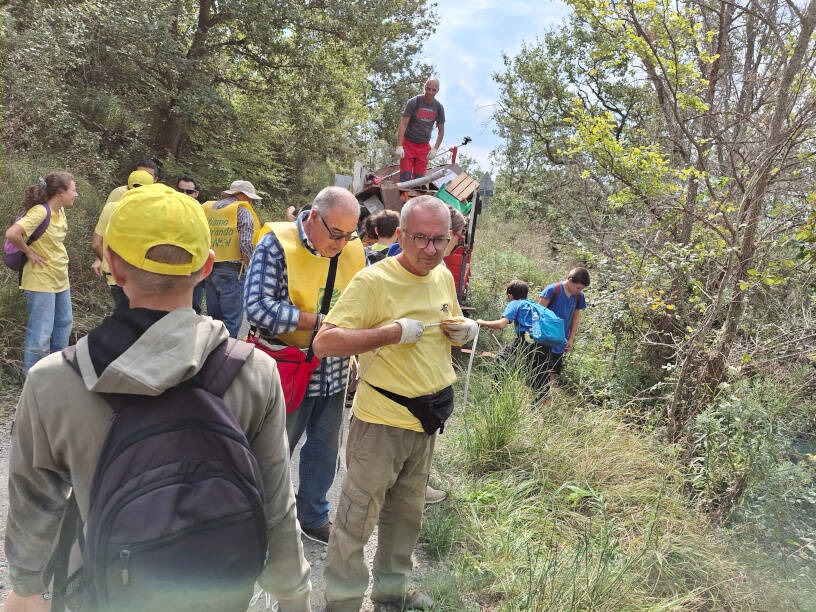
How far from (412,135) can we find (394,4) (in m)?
5.24

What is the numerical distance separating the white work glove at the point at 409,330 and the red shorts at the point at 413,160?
20.6 ft

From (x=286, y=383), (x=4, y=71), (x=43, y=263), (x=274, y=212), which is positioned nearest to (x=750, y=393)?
(x=286, y=383)

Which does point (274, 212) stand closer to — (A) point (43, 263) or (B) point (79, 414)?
(A) point (43, 263)

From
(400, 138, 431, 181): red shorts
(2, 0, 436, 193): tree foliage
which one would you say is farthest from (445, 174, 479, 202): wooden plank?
(2, 0, 436, 193): tree foliage

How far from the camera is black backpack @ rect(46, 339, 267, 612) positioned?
94 centimetres

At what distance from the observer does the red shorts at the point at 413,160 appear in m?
8.11

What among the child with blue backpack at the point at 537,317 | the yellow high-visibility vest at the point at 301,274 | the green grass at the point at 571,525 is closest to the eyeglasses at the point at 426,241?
the yellow high-visibility vest at the point at 301,274

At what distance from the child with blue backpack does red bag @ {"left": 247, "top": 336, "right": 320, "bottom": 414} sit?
2.52 metres

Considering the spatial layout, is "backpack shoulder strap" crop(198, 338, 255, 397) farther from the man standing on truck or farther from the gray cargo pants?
the man standing on truck

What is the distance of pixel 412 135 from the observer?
26.6ft

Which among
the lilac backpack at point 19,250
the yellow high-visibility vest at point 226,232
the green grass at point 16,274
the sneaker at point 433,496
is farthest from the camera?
the yellow high-visibility vest at point 226,232

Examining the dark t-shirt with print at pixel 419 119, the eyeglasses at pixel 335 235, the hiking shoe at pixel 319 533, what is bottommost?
the hiking shoe at pixel 319 533

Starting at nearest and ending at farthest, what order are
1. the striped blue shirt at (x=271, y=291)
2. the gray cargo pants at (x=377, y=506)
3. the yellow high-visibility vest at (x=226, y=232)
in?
the gray cargo pants at (x=377, y=506)
the striped blue shirt at (x=271, y=291)
the yellow high-visibility vest at (x=226, y=232)

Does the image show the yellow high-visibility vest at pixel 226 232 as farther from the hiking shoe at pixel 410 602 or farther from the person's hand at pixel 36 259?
the hiking shoe at pixel 410 602
